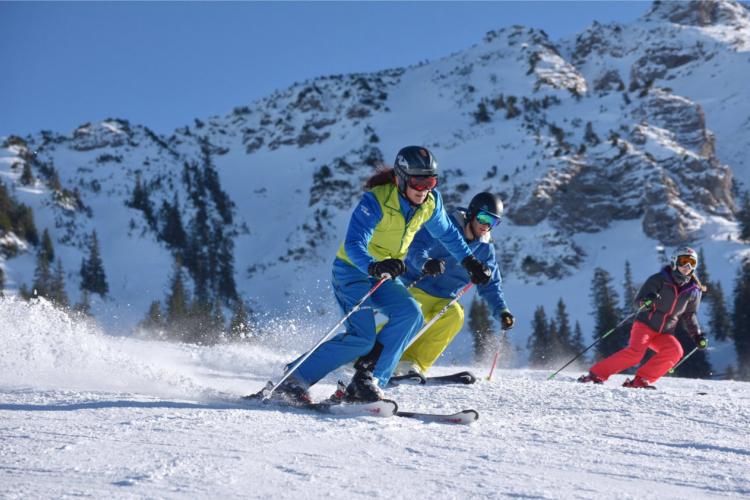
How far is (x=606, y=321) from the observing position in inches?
1613

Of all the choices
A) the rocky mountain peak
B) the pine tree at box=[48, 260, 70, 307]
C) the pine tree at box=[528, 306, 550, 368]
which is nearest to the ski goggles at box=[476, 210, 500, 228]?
the pine tree at box=[528, 306, 550, 368]

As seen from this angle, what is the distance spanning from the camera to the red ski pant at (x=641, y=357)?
798 cm

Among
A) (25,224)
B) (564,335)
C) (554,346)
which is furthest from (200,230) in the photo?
(554,346)

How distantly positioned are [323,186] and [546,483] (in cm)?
9264

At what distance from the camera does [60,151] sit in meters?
106

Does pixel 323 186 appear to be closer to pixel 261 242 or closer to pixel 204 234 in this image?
pixel 261 242

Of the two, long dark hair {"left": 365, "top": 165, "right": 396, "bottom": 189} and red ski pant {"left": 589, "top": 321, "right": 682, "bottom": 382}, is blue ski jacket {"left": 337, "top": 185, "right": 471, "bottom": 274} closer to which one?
long dark hair {"left": 365, "top": 165, "right": 396, "bottom": 189}

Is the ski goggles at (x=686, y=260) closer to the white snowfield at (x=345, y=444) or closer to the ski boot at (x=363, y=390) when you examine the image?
the white snowfield at (x=345, y=444)

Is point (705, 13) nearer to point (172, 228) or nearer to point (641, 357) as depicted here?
point (172, 228)

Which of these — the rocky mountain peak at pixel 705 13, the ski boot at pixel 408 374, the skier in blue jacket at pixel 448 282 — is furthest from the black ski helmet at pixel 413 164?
the rocky mountain peak at pixel 705 13

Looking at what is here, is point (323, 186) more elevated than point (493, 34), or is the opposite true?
point (493, 34)

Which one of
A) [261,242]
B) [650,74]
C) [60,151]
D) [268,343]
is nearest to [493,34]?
[650,74]

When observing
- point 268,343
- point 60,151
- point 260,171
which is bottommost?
point 268,343

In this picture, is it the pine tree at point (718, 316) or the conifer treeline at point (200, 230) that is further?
the conifer treeline at point (200, 230)
